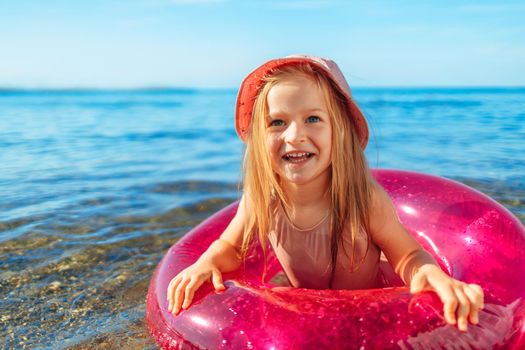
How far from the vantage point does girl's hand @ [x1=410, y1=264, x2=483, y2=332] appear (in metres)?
1.73

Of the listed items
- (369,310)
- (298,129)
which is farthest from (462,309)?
(298,129)

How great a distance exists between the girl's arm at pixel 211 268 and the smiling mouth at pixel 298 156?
16.6 inches

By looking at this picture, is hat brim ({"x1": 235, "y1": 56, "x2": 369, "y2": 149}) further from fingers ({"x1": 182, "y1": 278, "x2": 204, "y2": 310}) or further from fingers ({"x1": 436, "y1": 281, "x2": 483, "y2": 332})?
fingers ({"x1": 436, "y1": 281, "x2": 483, "y2": 332})

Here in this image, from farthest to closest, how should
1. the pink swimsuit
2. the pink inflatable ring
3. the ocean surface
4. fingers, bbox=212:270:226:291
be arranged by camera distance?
the ocean surface, the pink swimsuit, fingers, bbox=212:270:226:291, the pink inflatable ring

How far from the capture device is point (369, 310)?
69.1 inches

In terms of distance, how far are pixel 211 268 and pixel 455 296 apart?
935 millimetres

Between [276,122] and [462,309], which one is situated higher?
[276,122]

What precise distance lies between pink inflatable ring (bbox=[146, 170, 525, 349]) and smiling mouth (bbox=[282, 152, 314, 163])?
0.50 m

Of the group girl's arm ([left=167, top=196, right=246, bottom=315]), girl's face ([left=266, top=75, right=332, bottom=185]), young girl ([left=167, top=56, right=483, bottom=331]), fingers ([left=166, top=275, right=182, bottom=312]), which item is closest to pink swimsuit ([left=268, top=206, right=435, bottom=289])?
young girl ([left=167, top=56, right=483, bottom=331])

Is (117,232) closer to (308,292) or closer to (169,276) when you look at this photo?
(169,276)

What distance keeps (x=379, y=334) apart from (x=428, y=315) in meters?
0.18

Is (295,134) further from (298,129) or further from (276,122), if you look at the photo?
(276,122)

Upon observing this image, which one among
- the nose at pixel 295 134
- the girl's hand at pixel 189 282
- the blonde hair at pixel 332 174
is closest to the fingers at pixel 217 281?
the girl's hand at pixel 189 282

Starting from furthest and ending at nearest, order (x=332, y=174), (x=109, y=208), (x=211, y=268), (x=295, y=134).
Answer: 1. (x=109, y=208)
2. (x=332, y=174)
3. (x=211, y=268)
4. (x=295, y=134)
